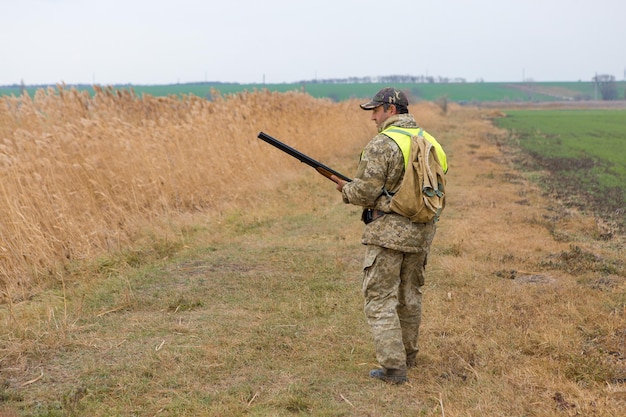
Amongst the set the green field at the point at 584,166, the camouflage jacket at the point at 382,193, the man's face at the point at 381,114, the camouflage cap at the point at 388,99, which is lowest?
the green field at the point at 584,166

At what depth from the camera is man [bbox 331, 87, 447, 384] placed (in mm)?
4855

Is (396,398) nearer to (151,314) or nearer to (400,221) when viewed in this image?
(400,221)

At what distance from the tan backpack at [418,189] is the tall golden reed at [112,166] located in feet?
14.1

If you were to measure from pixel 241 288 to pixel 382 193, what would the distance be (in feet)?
9.35

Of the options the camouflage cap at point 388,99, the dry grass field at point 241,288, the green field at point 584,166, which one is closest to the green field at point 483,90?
the green field at point 584,166

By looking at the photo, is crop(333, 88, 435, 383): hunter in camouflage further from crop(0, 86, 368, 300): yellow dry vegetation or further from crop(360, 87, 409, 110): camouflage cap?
crop(0, 86, 368, 300): yellow dry vegetation

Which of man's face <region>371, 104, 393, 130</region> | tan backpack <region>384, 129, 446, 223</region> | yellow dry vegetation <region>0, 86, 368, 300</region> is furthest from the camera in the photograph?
yellow dry vegetation <region>0, 86, 368, 300</region>

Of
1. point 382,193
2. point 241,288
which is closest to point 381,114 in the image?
point 382,193

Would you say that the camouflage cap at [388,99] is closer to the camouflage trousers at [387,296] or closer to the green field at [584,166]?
the camouflage trousers at [387,296]

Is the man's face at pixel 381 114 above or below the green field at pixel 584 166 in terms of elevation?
above

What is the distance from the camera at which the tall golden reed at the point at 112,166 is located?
818cm

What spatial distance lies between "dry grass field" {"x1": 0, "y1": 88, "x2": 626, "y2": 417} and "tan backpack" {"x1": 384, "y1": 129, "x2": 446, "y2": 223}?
1.16 meters

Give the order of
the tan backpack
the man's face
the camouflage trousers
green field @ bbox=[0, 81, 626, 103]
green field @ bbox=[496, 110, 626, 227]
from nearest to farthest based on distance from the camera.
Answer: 1. the tan backpack
2. the camouflage trousers
3. the man's face
4. green field @ bbox=[496, 110, 626, 227]
5. green field @ bbox=[0, 81, 626, 103]

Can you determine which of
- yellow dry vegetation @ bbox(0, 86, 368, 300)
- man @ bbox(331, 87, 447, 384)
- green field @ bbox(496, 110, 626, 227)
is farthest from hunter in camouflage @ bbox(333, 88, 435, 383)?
green field @ bbox(496, 110, 626, 227)
